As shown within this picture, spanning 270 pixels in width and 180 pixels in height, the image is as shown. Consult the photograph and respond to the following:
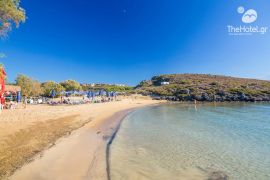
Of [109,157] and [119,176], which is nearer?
[119,176]

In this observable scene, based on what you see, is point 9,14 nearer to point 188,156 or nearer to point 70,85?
point 188,156

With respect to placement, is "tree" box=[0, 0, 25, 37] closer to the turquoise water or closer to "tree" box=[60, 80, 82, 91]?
the turquoise water

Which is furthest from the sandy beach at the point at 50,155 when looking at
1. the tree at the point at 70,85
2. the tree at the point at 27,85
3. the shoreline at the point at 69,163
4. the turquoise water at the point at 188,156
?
the tree at the point at 70,85

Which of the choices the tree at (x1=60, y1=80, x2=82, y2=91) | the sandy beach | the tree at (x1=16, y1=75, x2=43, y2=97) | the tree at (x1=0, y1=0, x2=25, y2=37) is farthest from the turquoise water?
the tree at (x1=60, y1=80, x2=82, y2=91)

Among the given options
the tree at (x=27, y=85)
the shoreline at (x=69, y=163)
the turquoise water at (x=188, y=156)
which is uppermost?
the tree at (x=27, y=85)

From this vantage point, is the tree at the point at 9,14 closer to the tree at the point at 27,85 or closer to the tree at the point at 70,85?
the tree at the point at 27,85

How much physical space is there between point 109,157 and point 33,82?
54403 mm

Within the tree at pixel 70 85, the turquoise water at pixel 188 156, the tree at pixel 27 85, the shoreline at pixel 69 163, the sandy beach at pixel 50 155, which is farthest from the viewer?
the tree at pixel 70 85

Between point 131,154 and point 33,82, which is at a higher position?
point 33,82

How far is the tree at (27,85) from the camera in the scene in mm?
57438

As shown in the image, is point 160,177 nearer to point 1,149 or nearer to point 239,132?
point 1,149

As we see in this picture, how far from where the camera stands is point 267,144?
47.1ft

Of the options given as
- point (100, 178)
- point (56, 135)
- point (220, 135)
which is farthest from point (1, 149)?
point (220, 135)

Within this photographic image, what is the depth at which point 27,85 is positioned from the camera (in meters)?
57.8
